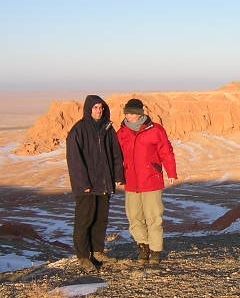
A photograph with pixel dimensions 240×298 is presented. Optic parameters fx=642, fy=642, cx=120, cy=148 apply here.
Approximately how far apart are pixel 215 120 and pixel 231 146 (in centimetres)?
774

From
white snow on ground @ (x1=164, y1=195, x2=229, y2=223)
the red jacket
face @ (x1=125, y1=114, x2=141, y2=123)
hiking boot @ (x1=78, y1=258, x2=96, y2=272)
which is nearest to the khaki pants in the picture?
the red jacket

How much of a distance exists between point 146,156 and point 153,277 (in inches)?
53.4

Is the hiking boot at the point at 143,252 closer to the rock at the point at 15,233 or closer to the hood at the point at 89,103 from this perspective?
the hood at the point at 89,103

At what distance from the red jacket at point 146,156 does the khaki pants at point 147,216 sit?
0.33 ft

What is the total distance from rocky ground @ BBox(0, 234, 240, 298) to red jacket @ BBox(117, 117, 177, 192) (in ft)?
3.09

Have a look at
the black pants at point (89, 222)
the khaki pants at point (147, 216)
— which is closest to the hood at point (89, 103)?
the black pants at point (89, 222)

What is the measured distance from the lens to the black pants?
23.8ft

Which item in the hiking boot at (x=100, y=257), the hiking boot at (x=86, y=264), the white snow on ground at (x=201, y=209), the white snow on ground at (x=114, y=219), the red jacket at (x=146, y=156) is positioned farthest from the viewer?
the white snow on ground at (x=201, y=209)

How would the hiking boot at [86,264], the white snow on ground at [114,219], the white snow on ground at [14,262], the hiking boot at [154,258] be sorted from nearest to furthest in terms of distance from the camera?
1. the hiking boot at [86,264]
2. the hiking boot at [154,258]
3. the white snow on ground at [14,262]
4. the white snow on ground at [114,219]

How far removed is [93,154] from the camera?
7195 millimetres

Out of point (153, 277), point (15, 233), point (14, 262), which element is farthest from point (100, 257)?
point (15, 233)

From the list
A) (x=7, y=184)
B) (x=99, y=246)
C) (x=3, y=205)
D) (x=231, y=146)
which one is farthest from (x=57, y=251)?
(x=231, y=146)

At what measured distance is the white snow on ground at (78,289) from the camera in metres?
6.11

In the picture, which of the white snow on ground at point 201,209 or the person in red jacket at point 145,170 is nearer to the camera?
the person in red jacket at point 145,170
